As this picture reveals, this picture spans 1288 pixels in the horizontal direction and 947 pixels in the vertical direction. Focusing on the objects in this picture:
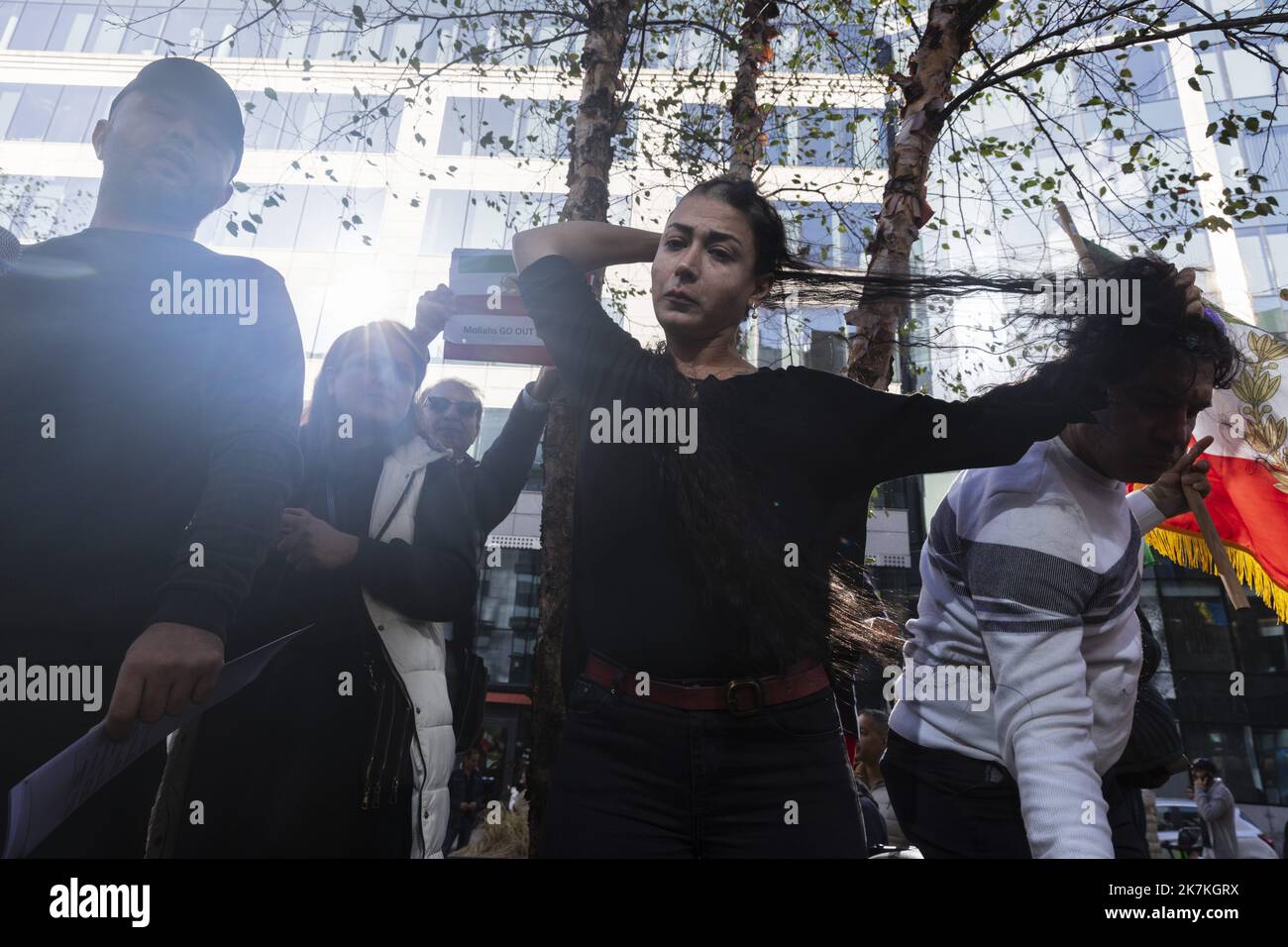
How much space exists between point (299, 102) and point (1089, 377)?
79.0ft

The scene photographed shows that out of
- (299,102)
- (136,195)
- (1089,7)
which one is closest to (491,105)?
(299,102)

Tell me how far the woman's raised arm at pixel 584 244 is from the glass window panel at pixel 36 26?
94.3 feet

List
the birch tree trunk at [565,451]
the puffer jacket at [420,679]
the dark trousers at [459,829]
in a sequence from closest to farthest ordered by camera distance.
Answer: the puffer jacket at [420,679] → the birch tree trunk at [565,451] → the dark trousers at [459,829]

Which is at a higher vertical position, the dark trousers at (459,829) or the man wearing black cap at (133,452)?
the man wearing black cap at (133,452)

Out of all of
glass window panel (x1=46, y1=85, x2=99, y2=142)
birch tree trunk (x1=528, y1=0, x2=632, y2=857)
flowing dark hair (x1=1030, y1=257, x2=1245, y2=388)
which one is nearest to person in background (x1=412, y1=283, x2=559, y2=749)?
birch tree trunk (x1=528, y1=0, x2=632, y2=857)

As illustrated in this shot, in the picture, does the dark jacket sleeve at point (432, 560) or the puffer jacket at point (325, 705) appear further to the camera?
the dark jacket sleeve at point (432, 560)

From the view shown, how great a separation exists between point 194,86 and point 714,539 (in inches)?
85.9

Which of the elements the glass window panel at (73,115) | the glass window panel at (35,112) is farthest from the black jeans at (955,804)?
the glass window panel at (35,112)

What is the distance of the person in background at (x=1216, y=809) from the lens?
908cm

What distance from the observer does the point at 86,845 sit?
1.80m

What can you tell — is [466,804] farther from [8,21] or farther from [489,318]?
[8,21]

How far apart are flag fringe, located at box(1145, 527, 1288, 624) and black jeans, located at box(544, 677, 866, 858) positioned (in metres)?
3.39

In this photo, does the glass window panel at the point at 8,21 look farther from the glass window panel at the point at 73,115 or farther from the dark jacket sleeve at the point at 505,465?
the dark jacket sleeve at the point at 505,465
